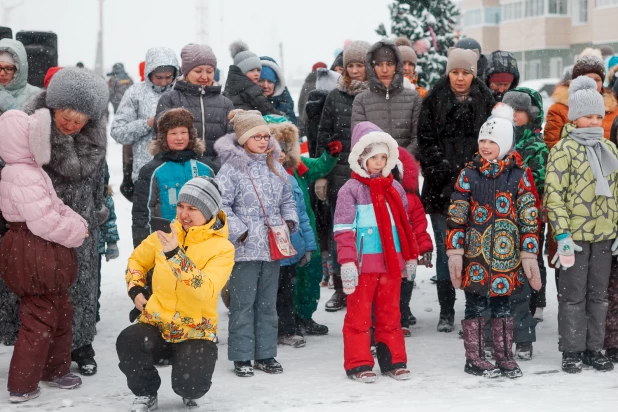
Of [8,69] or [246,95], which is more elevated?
[8,69]

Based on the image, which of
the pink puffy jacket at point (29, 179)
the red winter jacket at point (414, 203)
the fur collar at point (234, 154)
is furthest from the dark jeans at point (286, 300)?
the pink puffy jacket at point (29, 179)

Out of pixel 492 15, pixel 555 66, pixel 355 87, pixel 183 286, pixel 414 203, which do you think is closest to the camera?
pixel 183 286

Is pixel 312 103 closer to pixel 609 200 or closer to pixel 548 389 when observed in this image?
pixel 609 200

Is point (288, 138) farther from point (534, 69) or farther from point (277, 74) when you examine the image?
point (534, 69)

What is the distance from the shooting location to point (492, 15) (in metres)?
52.7

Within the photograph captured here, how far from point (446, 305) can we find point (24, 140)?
380 cm

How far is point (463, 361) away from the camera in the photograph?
6621mm

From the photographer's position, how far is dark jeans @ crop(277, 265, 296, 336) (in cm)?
725

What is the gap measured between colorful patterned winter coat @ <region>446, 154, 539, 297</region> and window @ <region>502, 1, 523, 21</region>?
145ft

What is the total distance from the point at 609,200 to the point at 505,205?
31.3 inches

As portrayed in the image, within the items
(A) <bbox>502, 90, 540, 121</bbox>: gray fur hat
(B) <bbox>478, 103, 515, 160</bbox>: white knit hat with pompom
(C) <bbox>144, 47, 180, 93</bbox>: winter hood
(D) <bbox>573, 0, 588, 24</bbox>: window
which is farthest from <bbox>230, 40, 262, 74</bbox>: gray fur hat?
(D) <bbox>573, 0, 588, 24</bbox>: window

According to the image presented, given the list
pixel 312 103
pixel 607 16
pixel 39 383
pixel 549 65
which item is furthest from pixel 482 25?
pixel 39 383

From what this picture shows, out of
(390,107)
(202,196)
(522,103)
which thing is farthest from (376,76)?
(202,196)

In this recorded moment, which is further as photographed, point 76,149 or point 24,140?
point 76,149
